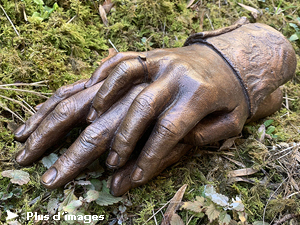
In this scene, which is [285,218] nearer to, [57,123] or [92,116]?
[92,116]

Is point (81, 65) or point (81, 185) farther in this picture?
point (81, 65)

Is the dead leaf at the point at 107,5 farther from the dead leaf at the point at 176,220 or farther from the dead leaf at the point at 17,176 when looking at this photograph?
the dead leaf at the point at 176,220

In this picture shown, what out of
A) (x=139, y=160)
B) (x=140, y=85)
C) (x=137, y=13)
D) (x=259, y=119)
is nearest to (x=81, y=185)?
(x=139, y=160)

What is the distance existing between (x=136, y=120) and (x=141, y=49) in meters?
1.33

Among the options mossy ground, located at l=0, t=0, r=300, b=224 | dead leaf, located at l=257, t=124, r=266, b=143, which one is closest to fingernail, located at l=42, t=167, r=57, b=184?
mossy ground, located at l=0, t=0, r=300, b=224

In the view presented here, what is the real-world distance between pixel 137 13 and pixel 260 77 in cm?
144

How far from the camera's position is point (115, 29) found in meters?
2.60

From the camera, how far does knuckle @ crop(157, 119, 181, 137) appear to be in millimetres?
1449

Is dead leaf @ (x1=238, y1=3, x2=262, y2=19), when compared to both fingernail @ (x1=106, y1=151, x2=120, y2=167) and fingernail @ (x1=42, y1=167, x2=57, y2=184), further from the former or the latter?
fingernail @ (x1=42, y1=167, x2=57, y2=184)

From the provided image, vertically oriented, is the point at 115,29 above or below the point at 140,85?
above

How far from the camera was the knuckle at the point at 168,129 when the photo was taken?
145cm

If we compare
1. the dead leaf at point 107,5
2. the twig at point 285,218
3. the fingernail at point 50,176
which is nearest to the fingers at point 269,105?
the twig at point 285,218

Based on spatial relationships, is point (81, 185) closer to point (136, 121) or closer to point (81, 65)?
point (136, 121)

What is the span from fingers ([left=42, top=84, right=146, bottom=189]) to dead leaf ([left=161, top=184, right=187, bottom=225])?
0.56m
